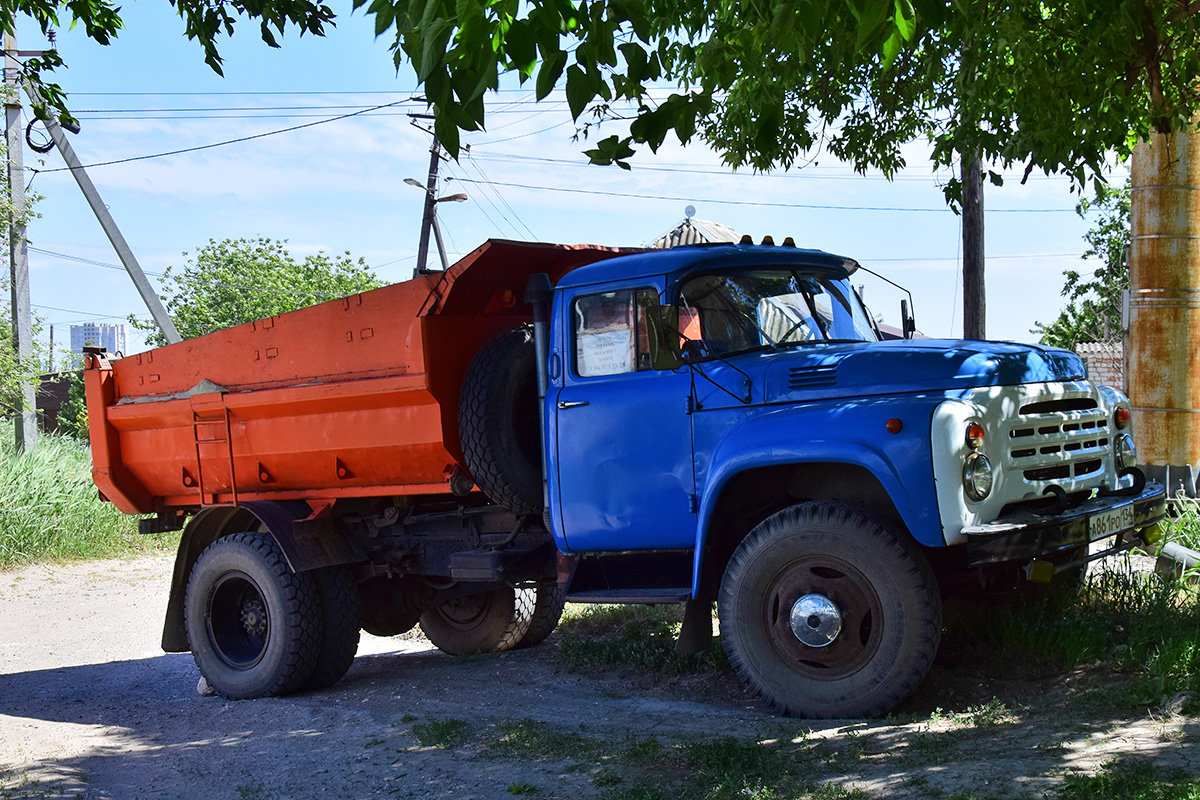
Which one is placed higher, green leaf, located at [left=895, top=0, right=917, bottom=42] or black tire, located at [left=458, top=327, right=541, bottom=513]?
green leaf, located at [left=895, top=0, right=917, bottom=42]

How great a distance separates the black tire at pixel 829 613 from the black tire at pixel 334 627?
114 inches

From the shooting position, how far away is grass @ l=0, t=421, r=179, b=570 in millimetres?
14117

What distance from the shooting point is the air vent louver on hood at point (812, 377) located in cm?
518

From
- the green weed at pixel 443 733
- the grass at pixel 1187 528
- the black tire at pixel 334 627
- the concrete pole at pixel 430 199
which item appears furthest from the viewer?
the concrete pole at pixel 430 199

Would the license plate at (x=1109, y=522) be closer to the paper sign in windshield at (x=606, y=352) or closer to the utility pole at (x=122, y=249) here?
the paper sign in windshield at (x=606, y=352)

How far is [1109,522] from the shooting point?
5176 millimetres

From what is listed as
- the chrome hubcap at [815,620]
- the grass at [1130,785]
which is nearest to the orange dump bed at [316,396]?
the chrome hubcap at [815,620]

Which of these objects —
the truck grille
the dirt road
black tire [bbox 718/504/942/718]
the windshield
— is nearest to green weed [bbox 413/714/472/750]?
the dirt road

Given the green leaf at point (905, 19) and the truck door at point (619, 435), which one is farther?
the truck door at point (619, 435)

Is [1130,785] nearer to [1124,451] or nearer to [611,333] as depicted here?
[1124,451]

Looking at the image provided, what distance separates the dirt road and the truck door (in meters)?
0.98

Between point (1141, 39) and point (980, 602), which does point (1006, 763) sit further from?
point (1141, 39)

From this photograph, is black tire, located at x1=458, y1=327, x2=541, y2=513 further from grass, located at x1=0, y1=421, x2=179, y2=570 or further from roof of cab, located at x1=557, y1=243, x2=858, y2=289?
grass, located at x1=0, y1=421, x2=179, y2=570

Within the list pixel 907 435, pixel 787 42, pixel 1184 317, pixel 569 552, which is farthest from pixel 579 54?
pixel 1184 317
